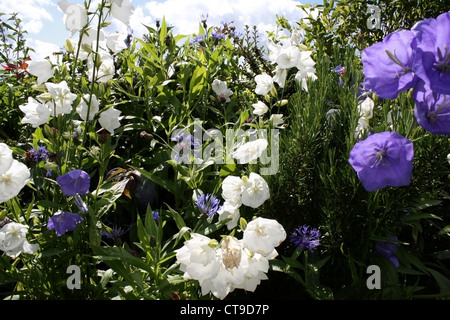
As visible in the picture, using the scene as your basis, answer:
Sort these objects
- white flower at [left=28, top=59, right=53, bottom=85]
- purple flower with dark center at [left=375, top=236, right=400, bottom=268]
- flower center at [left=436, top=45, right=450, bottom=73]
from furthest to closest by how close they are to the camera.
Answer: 1. white flower at [left=28, top=59, right=53, bottom=85]
2. purple flower with dark center at [left=375, top=236, right=400, bottom=268]
3. flower center at [left=436, top=45, right=450, bottom=73]

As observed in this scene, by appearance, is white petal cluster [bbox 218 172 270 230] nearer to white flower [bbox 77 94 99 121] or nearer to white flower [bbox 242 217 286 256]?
white flower [bbox 242 217 286 256]

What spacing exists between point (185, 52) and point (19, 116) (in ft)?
3.96

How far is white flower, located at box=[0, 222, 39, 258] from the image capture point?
1422 mm

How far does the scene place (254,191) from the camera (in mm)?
1361

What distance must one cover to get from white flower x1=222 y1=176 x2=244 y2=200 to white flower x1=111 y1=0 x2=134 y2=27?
2.47 ft

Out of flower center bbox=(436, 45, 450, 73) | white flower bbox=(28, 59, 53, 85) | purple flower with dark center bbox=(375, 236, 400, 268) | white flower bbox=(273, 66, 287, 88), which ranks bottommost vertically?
purple flower with dark center bbox=(375, 236, 400, 268)

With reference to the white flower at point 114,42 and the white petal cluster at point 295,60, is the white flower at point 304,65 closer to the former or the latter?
the white petal cluster at point 295,60

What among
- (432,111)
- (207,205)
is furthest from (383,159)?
(207,205)

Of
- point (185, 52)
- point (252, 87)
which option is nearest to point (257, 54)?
point (252, 87)

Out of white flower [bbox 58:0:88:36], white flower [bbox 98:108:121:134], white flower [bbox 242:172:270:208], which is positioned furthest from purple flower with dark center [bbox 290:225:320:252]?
white flower [bbox 58:0:88:36]

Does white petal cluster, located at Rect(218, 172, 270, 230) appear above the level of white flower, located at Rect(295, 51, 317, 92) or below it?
below

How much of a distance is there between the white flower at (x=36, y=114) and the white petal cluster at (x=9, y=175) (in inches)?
10.3

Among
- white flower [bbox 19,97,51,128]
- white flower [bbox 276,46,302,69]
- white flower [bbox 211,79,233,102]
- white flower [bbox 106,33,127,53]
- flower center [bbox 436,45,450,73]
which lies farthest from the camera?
white flower [bbox 211,79,233,102]

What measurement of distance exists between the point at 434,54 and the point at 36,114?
58.5 inches
